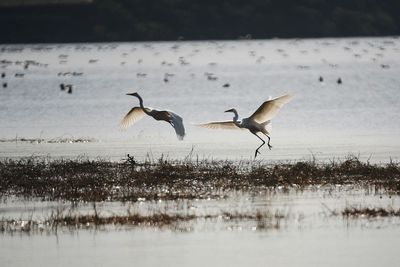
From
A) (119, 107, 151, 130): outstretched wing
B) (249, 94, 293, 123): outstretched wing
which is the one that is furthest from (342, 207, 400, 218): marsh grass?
(119, 107, 151, 130): outstretched wing

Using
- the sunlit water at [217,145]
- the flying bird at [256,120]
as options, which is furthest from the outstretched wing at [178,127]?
the sunlit water at [217,145]

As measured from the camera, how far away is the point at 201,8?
136125 millimetres

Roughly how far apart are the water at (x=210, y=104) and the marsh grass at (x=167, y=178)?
330 cm

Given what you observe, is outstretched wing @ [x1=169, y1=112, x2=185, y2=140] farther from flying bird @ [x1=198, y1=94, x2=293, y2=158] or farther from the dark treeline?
the dark treeline

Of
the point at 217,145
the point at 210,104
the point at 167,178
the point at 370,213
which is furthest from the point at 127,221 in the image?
the point at 210,104

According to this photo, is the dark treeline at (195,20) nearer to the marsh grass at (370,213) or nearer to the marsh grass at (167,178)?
the marsh grass at (167,178)

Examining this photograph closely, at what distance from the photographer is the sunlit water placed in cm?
1580

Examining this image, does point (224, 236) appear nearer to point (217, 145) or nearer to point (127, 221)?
point (127, 221)

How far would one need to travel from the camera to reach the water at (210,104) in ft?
94.8

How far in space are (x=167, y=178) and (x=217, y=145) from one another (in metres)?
8.49

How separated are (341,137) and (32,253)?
16340 millimetres

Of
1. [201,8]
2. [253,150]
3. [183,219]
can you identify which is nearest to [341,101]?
[253,150]

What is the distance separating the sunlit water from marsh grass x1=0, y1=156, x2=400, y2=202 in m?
0.53

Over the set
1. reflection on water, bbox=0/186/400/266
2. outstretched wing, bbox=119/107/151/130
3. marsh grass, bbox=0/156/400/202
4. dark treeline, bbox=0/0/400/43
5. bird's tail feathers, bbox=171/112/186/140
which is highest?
dark treeline, bbox=0/0/400/43
